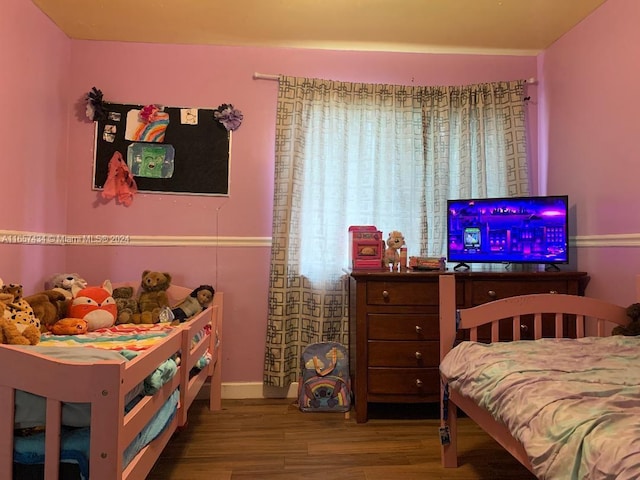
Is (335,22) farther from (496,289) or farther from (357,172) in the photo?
(496,289)

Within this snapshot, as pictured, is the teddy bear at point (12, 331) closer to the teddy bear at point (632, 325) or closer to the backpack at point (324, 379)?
the backpack at point (324, 379)

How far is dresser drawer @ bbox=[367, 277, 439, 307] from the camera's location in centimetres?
235

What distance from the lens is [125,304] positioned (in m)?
2.42

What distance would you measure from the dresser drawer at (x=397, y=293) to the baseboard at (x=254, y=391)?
857mm

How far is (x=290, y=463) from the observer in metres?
1.91

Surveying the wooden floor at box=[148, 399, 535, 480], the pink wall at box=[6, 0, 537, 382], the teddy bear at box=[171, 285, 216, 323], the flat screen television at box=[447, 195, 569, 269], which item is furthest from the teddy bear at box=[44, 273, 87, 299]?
the flat screen television at box=[447, 195, 569, 269]

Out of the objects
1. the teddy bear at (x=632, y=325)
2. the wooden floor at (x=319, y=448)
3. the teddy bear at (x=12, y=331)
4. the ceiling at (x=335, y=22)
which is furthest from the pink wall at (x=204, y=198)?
the teddy bear at (x=632, y=325)

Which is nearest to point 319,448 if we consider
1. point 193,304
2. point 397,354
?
point 397,354

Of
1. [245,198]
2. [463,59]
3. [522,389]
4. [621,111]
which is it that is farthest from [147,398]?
[463,59]

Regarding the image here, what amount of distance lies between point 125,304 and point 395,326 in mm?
1517

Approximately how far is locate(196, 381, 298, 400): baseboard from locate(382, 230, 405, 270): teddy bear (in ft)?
3.21

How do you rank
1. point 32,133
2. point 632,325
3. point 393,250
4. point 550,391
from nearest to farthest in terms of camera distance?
point 550,391
point 632,325
point 32,133
point 393,250

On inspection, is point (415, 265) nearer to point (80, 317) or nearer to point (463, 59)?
point (463, 59)

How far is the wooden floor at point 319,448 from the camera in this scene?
71.8 inches
